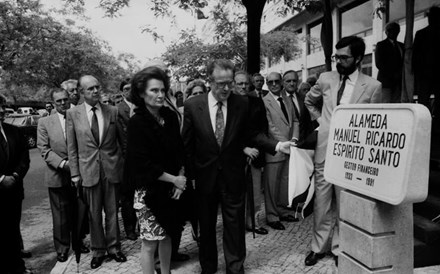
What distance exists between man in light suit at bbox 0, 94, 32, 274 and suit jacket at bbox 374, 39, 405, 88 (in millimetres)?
5764

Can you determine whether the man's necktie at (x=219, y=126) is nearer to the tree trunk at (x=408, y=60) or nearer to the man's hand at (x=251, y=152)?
the man's hand at (x=251, y=152)

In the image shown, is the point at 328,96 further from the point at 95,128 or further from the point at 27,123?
the point at 27,123

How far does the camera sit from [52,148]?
16.7 feet

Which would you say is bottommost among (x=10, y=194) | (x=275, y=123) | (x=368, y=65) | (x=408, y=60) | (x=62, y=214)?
(x=62, y=214)

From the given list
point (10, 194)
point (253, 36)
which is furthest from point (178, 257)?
point (253, 36)

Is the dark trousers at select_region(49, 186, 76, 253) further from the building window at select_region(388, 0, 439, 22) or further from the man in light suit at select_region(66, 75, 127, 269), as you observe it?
the building window at select_region(388, 0, 439, 22)

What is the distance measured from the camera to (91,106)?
473 cm

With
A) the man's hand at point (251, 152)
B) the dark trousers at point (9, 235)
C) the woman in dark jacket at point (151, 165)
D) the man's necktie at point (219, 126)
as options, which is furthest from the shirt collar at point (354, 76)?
the dark trousers at point (9, 235)

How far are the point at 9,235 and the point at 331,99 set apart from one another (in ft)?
13.0

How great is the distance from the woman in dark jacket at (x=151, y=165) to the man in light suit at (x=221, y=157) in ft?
1.70

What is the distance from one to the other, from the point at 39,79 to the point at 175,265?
84.2 feet

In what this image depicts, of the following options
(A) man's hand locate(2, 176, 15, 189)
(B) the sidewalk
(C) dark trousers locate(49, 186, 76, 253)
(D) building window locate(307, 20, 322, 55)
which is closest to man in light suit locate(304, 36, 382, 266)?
(B) the sidewalk

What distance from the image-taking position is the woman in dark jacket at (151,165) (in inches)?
133

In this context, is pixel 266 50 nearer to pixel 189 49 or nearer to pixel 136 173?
pixel 189 49
